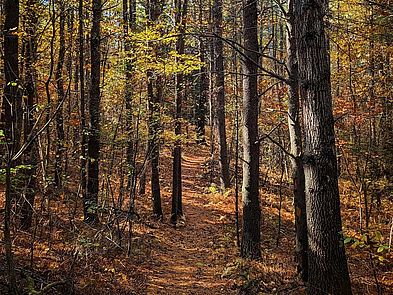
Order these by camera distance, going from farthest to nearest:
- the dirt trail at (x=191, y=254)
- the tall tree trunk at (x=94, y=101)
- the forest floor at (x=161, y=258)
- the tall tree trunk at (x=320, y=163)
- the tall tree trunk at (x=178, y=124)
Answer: the tall tree trunk at (x=178, y=124), the tall tree trunk at (x=94, y=101), the dirt trail at (x=191, y=254), the forest floor at (x=161, y=258), the tall tree trunk at (x=320, y=163)

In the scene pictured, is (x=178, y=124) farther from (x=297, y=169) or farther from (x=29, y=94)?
(x=297, y=169)

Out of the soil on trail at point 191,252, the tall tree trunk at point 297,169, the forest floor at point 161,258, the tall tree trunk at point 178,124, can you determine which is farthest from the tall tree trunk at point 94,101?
the tall tree trunk at point 297,169

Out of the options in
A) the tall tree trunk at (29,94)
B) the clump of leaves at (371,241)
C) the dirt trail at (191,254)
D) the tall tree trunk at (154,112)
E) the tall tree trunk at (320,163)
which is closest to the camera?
the clump of leaves at (371,241)

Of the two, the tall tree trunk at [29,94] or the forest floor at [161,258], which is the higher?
the tall tree trunk at [29,94]

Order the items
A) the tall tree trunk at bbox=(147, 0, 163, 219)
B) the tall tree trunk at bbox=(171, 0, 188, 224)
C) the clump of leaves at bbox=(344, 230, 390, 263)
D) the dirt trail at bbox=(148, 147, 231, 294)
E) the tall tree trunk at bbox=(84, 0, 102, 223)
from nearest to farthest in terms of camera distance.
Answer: the clump of leaves at bbox=(344, 230, 390, 263), the dirt trail at bbox=(148, 147, 231, 294), the tall tree trunk at bbox=(84, 0, 102, 223), the tall tree trunk at bbox=(147, 0, 163, 219), the tall tree trunk at bbox=(171, 0, 188, 224)

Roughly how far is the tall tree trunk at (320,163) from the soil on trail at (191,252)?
347 centimetres

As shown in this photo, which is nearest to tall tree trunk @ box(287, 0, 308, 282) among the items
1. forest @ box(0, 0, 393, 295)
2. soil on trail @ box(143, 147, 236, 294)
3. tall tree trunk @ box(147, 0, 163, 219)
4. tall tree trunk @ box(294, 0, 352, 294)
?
forest @ box(0, 0, 393, 295)

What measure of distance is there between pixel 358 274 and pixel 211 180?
38.4 ft

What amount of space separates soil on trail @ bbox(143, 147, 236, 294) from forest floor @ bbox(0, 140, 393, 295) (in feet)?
0.08

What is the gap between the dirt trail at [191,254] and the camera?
8.12 meters

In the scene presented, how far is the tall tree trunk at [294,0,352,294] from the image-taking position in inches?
182

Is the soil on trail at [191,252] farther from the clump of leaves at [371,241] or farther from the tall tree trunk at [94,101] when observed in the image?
the clump of leaves at [371,241]

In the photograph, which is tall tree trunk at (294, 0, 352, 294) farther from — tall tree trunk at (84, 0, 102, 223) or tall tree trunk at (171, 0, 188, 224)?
tall tree trunk at (171, 0, 188, 224)

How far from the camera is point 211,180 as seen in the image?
66.3 ft
